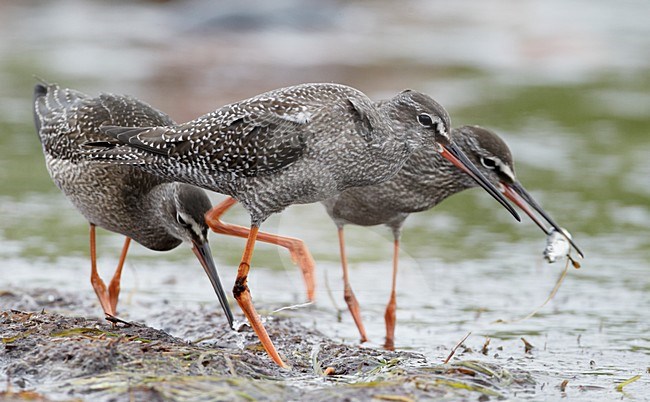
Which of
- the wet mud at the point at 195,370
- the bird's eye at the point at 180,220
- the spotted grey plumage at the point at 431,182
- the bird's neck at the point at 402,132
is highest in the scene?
the bird's neck at the point at 402,132

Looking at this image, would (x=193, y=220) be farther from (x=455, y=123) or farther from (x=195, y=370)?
(x=455, y=123)

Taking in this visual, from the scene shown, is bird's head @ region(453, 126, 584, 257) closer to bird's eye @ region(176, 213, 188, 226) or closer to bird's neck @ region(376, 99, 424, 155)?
bird's neck @ region(376, 99, 424, 155)

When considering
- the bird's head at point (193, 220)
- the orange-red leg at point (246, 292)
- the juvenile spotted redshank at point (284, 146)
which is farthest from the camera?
the bird's head at point (193, 220)

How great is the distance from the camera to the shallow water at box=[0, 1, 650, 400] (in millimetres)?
9008

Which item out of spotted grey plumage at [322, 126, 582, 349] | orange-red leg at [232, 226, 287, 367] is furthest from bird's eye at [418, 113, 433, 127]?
orange-red leg at [232, 226, 287, 367]

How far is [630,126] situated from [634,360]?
33.0 feet

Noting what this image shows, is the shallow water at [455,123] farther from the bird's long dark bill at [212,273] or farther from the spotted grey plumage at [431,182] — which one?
the bird's long dark bill at [212,273]

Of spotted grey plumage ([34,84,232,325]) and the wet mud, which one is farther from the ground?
spotted grey plumage ([34,84,232,325])

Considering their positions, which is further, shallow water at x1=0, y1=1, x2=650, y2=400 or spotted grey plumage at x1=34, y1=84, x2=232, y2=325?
shallow water at x1=0, y1=1, x2=650, y2=400

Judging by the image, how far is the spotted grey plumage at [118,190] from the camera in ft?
25.8

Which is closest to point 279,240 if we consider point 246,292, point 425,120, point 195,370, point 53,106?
point 246,292

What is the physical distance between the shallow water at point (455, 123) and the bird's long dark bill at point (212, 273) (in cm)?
144

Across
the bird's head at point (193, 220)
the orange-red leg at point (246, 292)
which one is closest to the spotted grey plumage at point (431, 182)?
the bird's head at point (193, 220)

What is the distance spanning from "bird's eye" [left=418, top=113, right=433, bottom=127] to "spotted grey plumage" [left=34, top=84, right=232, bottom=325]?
67.3 inches
